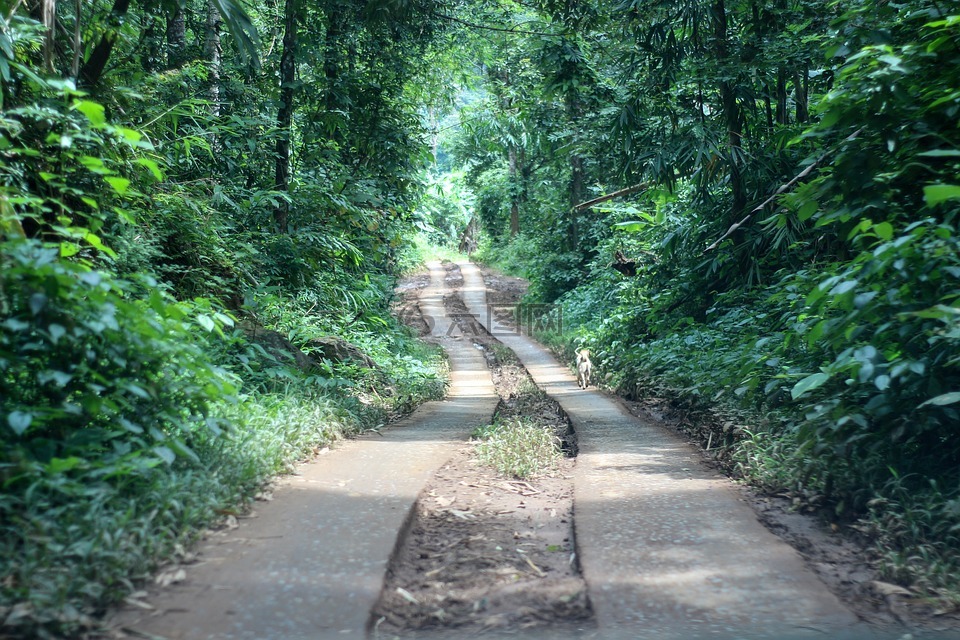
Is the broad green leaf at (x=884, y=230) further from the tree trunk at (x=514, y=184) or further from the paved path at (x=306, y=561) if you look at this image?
the tree trunk at (x=514, y=184)

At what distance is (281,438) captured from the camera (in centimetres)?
563

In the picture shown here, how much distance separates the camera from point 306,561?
3.79 meters

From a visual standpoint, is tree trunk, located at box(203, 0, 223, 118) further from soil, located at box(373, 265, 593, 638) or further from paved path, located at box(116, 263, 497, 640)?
soil, located at box(373, 265, 593, 638)

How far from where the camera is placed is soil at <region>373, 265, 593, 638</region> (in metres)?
3.34

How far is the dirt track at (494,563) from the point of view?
3.19m

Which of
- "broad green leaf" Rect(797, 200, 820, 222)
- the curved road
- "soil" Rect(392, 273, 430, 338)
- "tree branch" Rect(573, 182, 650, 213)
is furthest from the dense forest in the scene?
"soil" Rect(392, 273, 430, 338)

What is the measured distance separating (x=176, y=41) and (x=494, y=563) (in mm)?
9358

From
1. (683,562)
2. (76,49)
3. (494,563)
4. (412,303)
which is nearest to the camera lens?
(683,562)

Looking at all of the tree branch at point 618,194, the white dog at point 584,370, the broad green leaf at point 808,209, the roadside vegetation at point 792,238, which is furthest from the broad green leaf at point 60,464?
the white dog at point 584,370

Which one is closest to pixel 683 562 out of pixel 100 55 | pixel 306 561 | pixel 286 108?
pixel 306 561

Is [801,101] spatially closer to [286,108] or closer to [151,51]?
[286,108]

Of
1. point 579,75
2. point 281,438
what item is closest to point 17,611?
point 281,438

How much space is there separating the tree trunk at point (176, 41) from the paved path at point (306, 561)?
22.2ft

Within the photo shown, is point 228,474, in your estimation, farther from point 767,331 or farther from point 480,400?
point 480,400
